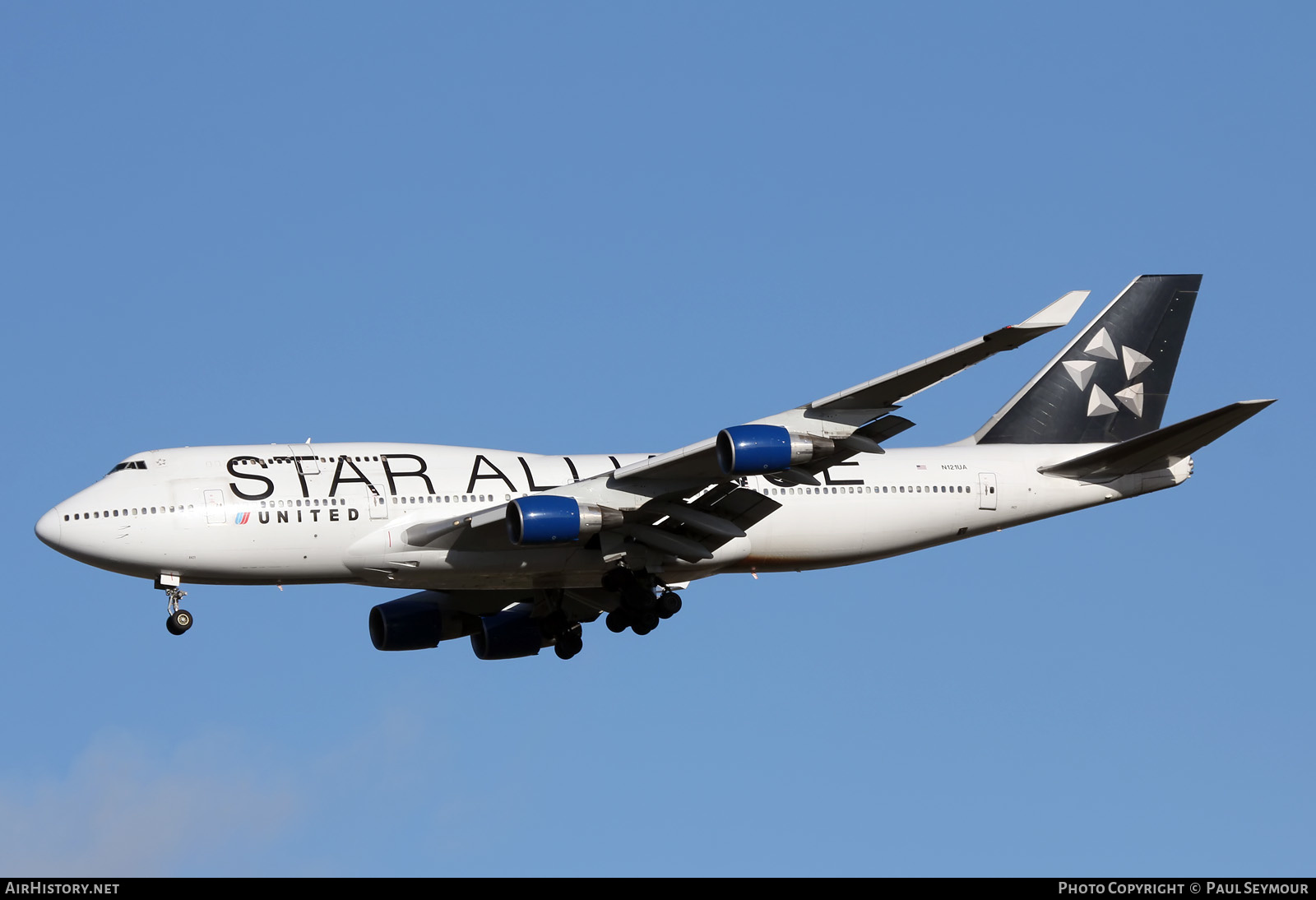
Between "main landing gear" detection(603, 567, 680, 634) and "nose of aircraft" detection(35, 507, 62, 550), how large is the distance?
12.2m

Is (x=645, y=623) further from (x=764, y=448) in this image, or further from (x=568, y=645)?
(x=764, y=448)

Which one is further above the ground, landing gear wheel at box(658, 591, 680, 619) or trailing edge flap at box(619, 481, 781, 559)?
trailing edge flap at box(619, 481, 781, 559)

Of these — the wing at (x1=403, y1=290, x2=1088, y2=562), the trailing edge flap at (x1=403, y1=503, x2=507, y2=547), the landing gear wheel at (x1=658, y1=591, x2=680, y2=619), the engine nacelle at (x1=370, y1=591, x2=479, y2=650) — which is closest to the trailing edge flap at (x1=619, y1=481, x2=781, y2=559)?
the wing at (x1=403, y1=290, x2=1088, y2=562)

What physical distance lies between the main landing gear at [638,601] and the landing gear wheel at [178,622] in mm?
9442

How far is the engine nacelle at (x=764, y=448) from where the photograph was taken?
114ft

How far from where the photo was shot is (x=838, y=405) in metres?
35.0

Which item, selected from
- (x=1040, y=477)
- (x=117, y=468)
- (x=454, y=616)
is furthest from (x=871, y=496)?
(x=117, y=468)

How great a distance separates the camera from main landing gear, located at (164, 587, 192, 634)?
123 ft

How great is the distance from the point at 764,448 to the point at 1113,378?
592 inches

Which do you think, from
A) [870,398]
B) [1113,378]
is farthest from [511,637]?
[1113,378]

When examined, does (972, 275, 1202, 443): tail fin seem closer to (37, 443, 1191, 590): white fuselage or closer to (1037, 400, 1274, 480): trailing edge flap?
(1037, 400, 1274, 480): trailing edge flap

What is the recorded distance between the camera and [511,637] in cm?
4394
